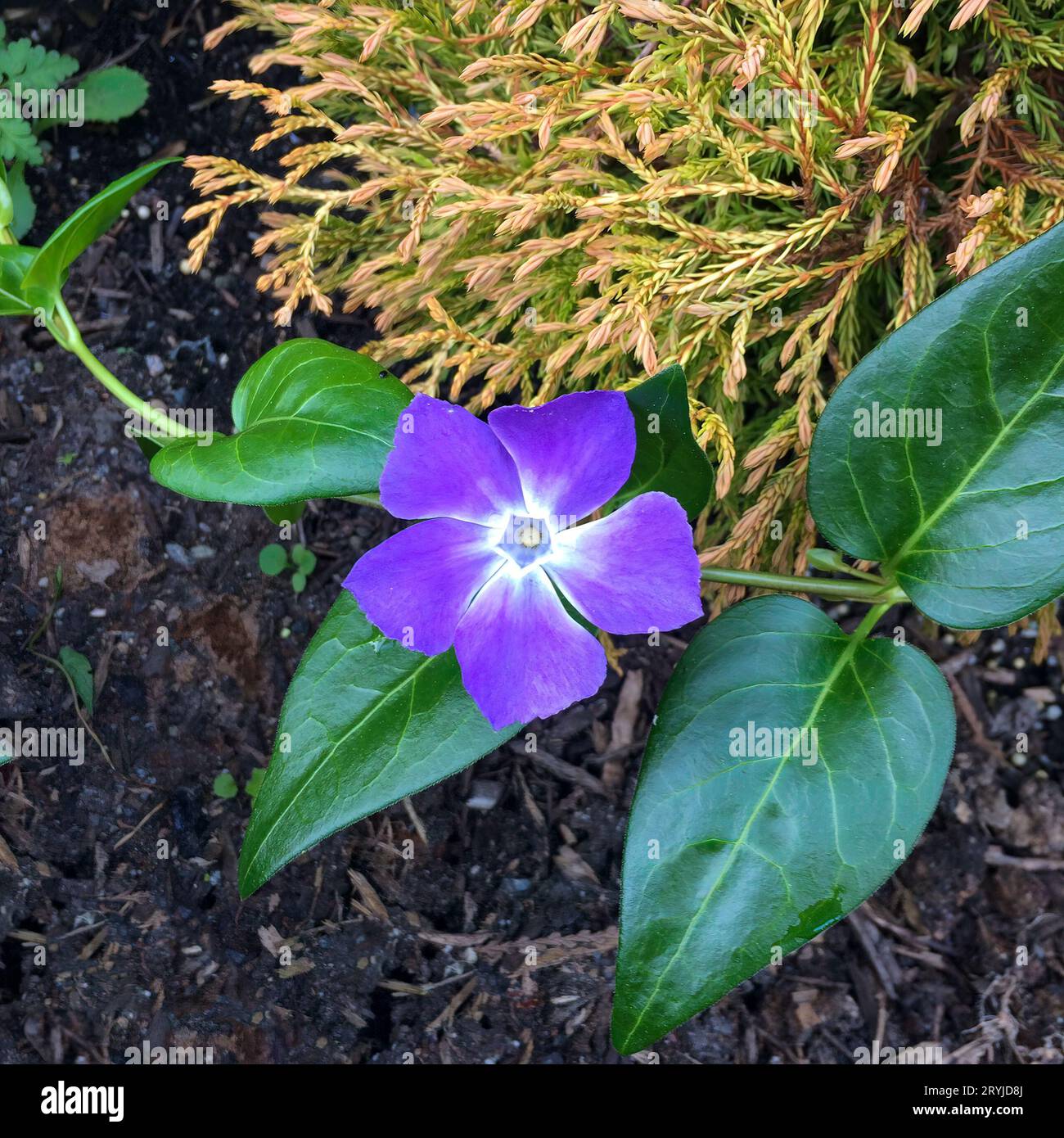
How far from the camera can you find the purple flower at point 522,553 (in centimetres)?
112

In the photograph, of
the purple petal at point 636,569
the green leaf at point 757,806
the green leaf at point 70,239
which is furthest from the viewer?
the green leaf at point 70,239

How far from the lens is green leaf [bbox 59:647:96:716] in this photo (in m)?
A: 2.04

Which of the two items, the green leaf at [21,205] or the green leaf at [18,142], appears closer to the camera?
the green leaf at [18,142]

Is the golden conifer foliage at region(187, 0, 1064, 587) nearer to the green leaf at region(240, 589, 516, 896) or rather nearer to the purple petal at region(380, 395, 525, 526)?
the purple petal at region(380, 395, 525, 526)

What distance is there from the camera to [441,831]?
2047mm

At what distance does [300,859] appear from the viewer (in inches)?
79.4

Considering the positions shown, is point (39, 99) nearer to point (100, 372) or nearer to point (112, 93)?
point (112, 93)

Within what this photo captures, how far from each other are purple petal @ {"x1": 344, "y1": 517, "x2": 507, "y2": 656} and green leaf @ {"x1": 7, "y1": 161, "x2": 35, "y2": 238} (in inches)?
58.3

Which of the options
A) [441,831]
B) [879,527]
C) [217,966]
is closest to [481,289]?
[879,527]

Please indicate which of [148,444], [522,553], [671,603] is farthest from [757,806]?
[148,444]

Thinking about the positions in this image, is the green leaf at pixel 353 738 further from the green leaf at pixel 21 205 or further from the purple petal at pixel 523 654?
the green leaf at pixel 21 205

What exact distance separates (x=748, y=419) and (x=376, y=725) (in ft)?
3.73

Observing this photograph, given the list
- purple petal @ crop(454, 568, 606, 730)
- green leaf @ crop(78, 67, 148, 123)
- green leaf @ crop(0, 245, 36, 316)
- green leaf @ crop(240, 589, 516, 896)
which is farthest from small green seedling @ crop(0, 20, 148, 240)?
purple petal @ crop(454, 568, 606, 730)

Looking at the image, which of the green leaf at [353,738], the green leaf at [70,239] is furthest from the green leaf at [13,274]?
the green leaf at [353,738]
